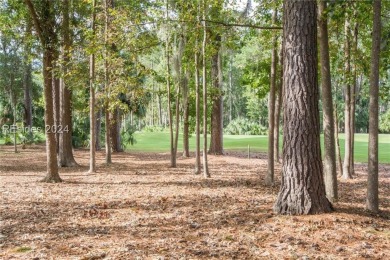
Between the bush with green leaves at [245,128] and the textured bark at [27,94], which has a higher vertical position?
the textured bark at [27,94]

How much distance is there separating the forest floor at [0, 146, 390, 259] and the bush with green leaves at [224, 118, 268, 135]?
40.4 m

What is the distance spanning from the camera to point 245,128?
5138 cm

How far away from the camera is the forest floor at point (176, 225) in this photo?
4.90 m

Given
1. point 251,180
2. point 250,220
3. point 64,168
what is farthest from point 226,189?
point 64,168

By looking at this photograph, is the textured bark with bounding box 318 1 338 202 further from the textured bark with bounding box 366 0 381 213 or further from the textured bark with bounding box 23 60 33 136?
the textured bark with bounding box 23 60 33 136

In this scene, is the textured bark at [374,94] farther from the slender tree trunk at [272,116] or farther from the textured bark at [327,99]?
the slender tree trunk at [272,116]

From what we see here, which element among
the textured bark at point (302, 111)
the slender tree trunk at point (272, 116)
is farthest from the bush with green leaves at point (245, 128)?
the textured bark at point (302, 111)

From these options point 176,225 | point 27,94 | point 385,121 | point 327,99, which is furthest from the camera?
point 385,121

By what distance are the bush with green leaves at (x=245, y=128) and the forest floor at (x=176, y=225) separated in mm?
40435

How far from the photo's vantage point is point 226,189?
9.95 m

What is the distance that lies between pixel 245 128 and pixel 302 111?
45.5m

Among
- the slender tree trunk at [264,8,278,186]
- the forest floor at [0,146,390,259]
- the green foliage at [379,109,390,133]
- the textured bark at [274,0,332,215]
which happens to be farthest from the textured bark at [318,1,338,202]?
the green foliage at [379,109,390,133]

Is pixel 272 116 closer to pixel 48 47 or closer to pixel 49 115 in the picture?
pixel 49 115

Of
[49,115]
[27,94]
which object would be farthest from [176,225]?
[27,94]
